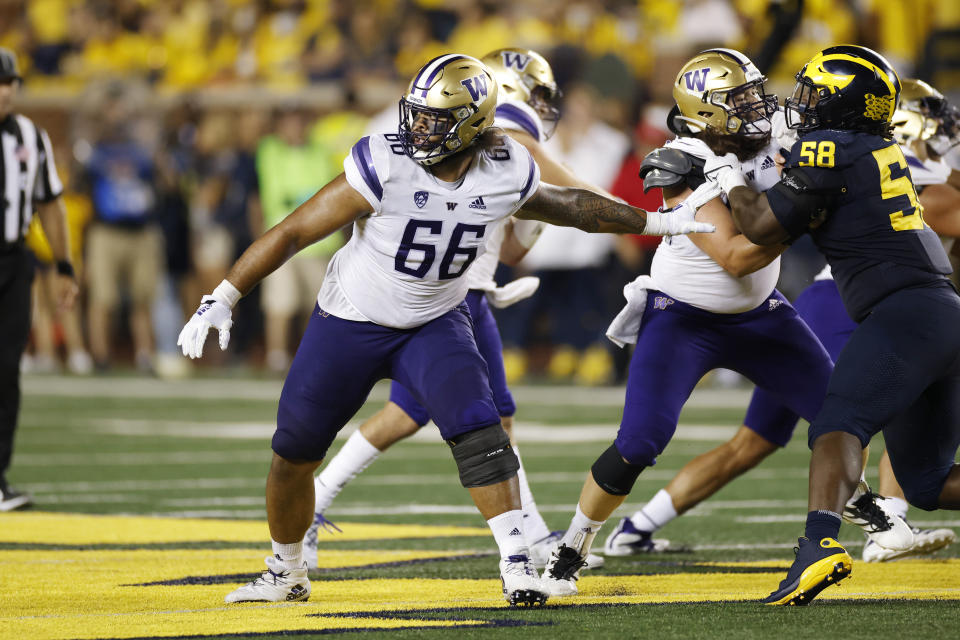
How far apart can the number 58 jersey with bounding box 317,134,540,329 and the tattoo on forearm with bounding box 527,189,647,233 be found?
0.43ft

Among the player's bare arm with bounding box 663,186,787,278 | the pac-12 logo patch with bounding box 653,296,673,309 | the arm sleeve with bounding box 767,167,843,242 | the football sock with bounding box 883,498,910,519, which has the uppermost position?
the arm sleeve with bounding box 767,167,843,242

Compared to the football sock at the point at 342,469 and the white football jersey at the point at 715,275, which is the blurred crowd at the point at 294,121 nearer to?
the football sock at the point at 342,469

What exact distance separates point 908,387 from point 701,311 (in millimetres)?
965

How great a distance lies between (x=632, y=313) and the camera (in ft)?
17.2

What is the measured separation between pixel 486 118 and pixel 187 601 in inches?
67.8

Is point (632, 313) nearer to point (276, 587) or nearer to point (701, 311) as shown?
point (701, 311)

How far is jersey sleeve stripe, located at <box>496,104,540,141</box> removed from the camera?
565 centimetres

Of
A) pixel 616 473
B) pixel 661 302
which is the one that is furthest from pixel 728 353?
pixel 616 473

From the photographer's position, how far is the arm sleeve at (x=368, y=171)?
4344mm

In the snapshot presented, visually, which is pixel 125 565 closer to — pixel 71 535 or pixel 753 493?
pixel 71 535

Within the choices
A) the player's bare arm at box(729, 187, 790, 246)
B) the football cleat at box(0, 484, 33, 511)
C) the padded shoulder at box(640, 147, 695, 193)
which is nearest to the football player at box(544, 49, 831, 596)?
the padded shoulder at box(640, 147, 695, 193)

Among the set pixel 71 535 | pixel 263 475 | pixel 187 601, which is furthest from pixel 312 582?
pixel 263 475

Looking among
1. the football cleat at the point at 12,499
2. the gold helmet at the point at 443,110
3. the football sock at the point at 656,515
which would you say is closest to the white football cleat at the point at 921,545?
the football sock at the point at 656,515

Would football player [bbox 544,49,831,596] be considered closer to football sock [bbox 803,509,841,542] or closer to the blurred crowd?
football sock [bbox 803,509,841,542]
